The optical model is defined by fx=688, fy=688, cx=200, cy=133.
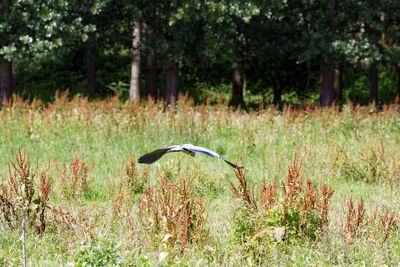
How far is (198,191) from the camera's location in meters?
8.46

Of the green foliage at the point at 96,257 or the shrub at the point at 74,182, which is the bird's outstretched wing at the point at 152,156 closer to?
the green foliage at the point at 96,257

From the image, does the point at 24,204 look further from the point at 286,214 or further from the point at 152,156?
the point at 286,214

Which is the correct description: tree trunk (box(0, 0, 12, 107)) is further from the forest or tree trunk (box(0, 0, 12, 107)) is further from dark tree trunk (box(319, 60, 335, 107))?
dark tree trunk (box(319, 60, 335, 107))

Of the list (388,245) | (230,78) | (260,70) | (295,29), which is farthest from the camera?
(230,78)

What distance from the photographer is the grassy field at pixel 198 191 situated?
18.6 feet

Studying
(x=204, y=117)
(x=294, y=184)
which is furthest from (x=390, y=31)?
(x=294, y=184)

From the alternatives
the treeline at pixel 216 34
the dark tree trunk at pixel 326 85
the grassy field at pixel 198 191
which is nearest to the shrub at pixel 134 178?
the grassy field at pixel 198 191

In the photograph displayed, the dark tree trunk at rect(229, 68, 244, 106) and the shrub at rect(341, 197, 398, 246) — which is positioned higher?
the dark tree trunk at rect(229, 68, 244, 106)

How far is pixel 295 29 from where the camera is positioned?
73.4 feet

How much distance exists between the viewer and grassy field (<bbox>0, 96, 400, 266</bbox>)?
5.68 metres

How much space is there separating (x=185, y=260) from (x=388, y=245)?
5.91 ft

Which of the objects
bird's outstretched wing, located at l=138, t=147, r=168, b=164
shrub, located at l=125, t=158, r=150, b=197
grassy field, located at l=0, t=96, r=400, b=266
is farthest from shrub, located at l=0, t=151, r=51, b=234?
bird's outstretched wing, located at l=138, t=147, r=168, b=164

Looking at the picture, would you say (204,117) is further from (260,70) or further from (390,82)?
(390,82)

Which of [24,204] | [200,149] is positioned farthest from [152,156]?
[24,204]
